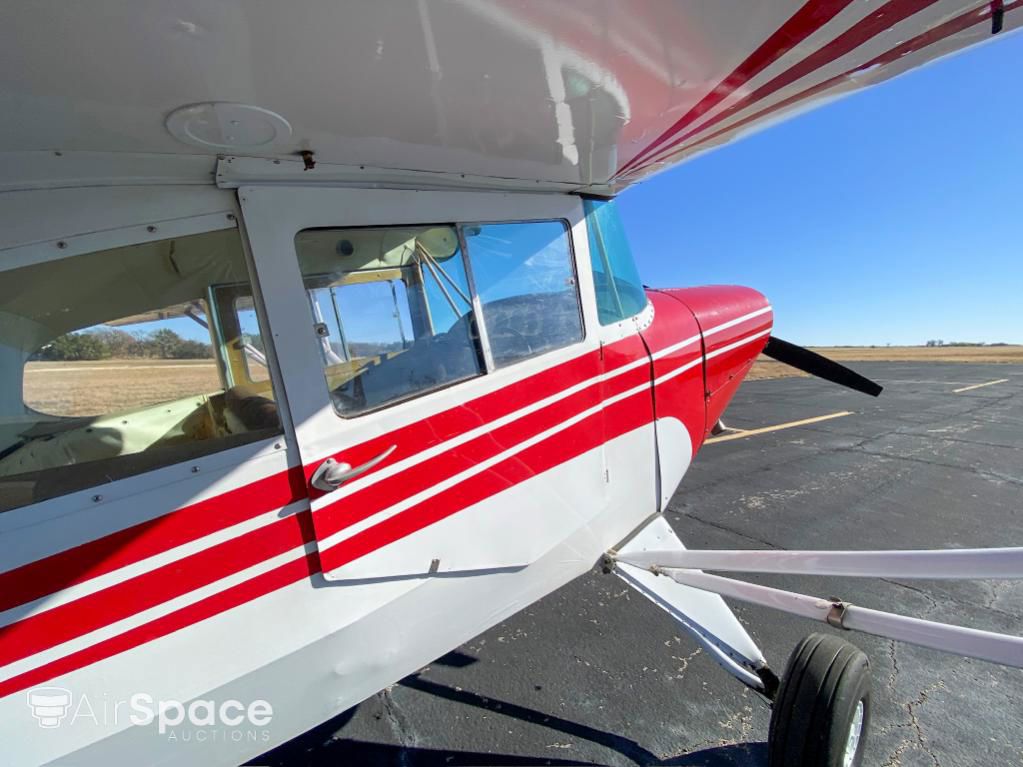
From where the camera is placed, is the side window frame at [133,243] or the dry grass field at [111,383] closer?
the side window frame at [133,243]

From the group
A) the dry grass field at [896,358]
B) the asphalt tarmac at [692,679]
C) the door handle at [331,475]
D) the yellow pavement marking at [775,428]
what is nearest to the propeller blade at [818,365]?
the asphalt tarmac at [692,679]

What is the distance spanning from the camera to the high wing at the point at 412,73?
87 centimetres

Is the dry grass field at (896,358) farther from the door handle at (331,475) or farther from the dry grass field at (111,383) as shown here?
the dry grass field at (111,383)

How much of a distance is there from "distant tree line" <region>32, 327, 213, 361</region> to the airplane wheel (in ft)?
8.06

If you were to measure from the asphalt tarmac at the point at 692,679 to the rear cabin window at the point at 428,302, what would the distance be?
1.86 metres

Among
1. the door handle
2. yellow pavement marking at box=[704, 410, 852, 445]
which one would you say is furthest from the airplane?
yellow pavement marking at box=[704, 410, 852, 445]

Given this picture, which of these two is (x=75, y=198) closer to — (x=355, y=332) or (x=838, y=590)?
(x=355, y=332)

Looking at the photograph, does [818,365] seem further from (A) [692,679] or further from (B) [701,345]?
(A) [692,679]

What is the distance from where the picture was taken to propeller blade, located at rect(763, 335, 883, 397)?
3.56m

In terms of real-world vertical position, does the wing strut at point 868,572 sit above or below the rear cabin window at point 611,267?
below

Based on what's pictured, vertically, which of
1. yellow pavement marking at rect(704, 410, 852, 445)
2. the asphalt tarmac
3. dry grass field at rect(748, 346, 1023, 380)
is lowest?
dry grass field at rect(748, 346, 1023, 380)

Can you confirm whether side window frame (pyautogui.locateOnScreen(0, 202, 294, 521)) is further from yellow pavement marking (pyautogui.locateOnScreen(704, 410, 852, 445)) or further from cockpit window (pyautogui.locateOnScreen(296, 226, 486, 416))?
yellow pavement marking (pyautogui.locateOnScreen(704, 410, 852, 445))

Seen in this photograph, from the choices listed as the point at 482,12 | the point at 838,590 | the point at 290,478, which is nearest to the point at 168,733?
the point at 290,478

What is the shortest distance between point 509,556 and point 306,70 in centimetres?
164
